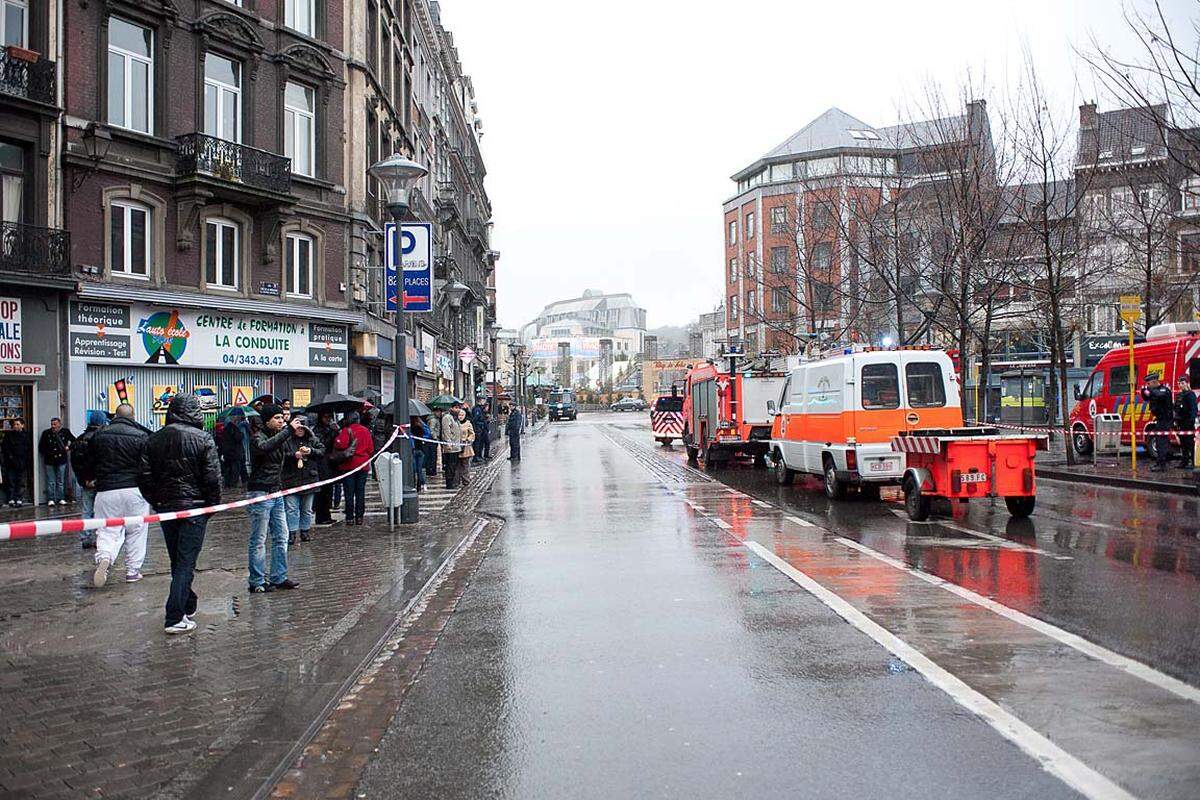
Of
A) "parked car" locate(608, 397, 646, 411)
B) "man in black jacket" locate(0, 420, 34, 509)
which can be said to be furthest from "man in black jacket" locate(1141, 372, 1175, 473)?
"parked car" locate(608, 397, 646, 411)

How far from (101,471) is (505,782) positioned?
6552mm

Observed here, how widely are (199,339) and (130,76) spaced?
5645mm

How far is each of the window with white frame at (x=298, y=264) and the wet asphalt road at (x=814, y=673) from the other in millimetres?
15307

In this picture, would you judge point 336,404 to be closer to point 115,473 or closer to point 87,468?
point 87,468

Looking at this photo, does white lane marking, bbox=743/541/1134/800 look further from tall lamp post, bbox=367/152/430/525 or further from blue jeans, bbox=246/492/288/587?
tall lamp post, bbox=367/152/430/525

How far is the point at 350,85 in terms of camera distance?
27.4 metres

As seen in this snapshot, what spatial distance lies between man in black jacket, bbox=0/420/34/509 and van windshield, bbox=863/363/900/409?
1457 centimetres

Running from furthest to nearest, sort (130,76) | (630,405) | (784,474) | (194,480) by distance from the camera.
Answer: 1. (630,405)
2. (130,76)
3. (784,474)
4. (194,480)

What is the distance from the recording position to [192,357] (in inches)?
872

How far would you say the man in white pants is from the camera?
9.29 metres

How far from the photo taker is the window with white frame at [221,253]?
22.8 meters

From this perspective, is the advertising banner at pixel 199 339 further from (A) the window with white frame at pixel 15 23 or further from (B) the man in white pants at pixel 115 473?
(B) the man in white pants at pixel 115 473

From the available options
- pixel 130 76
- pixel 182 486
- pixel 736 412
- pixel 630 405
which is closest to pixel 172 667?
pixel 182 486

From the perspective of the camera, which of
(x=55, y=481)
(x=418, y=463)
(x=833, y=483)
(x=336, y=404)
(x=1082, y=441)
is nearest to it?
(x=336, y=404)
